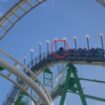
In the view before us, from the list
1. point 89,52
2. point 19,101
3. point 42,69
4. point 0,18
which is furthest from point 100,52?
point 0,18

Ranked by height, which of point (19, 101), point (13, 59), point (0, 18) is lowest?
point (19, 101)

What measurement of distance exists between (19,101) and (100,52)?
7.47 meters

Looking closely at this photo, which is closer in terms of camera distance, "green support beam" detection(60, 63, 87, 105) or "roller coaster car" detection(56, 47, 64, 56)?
"green support beam" detection(60, 63, 87, 105)

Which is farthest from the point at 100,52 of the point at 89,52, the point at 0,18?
the point at 0,18

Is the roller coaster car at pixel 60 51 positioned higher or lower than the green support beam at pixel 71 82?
higher

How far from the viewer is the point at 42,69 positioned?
2708 centimetres

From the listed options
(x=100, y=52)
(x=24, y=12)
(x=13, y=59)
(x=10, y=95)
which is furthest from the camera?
(x=10, y=95)

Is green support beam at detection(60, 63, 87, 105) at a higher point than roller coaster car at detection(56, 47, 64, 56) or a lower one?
lower

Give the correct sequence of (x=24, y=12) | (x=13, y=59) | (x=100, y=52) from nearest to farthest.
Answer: (x=13, y=59)
(x=24, y=12)
(x=100, y=52)

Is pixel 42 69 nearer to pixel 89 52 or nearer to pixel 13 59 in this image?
pixel 89 52

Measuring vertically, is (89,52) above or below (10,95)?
above

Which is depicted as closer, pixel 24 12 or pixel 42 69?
pixel 24 12

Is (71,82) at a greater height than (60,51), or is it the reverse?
(60,51)

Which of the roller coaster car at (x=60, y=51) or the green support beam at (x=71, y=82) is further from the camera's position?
the roller coaster car at (x=60, y=51)
